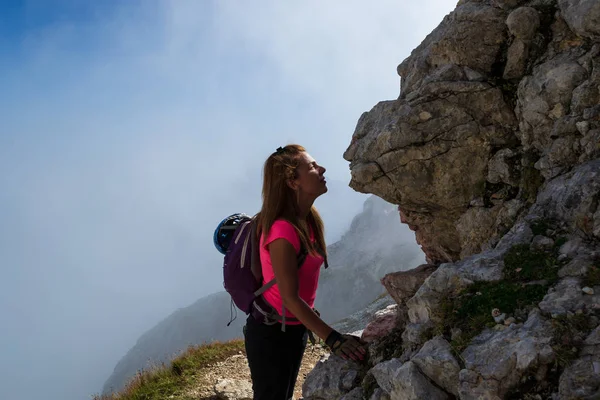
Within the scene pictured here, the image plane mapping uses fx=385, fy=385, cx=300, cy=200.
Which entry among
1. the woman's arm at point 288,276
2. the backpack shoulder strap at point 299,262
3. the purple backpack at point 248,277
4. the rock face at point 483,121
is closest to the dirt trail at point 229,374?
the rock face at point 483,121

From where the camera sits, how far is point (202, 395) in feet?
41.2

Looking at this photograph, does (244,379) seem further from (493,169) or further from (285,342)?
(493,169)

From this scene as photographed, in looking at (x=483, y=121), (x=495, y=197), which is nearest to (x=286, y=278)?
(x=495, y=197)

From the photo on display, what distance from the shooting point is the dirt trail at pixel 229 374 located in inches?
495

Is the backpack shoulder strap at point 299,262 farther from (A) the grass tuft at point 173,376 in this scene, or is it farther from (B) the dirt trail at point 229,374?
(A) the grass tuft at point 173,376

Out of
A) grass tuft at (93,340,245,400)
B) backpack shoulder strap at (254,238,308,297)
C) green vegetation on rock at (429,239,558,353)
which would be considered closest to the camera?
green vegetation on rock at (429,239,558,353)

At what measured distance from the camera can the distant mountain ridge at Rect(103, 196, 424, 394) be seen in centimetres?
10788

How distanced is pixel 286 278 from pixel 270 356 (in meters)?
1.33

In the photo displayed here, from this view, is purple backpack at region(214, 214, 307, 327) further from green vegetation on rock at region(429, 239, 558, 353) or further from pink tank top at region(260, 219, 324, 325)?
green vegetation on rock at region(429, 239, 558, 353)

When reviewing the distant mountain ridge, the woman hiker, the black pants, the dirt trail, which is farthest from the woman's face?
the distant mountain ridge

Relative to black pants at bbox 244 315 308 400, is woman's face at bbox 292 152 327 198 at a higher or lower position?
higher

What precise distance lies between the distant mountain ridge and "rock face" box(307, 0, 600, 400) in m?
84.0

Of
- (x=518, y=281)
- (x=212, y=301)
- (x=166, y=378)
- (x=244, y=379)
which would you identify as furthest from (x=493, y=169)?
(x=212, y=301)

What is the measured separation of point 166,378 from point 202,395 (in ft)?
6.34
